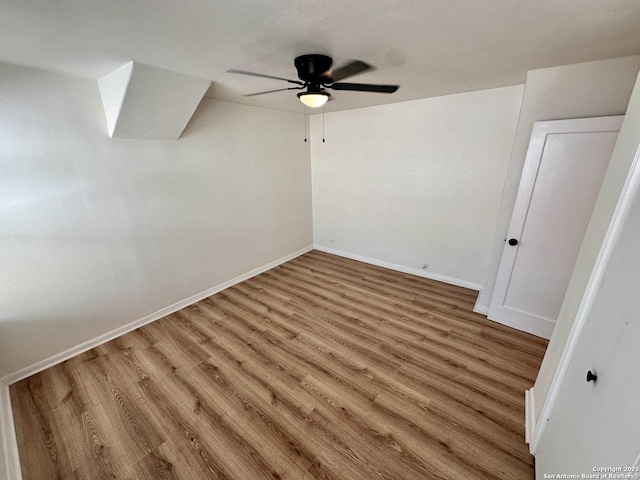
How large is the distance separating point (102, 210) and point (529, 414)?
3738 mm

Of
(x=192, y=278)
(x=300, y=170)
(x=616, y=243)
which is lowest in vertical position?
(x=192, y=278)

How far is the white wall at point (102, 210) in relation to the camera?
191 cm

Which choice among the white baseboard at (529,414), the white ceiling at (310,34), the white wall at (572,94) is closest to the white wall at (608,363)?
the white baseboard at (529,414)

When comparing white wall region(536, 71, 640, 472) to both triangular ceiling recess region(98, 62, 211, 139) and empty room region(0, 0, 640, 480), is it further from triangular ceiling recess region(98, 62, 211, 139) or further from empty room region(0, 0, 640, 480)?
triangular ceiling recess region(98, 62, 211, 139)

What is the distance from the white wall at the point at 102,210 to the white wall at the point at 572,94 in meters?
2.96

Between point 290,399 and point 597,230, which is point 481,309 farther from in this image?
point 290,399

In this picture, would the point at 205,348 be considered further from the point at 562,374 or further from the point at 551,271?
the point at 551,271

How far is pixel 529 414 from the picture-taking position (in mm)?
1688

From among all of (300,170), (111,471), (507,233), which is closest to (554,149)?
(507,233)

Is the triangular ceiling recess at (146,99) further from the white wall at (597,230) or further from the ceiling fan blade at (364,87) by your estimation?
the white wall at (597,230)

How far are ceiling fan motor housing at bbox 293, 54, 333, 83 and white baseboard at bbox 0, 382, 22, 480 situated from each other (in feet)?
9.34

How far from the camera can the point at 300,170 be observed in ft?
14.1

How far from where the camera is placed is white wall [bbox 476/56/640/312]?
6.16 ft

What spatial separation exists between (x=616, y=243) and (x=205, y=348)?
9.46ft
